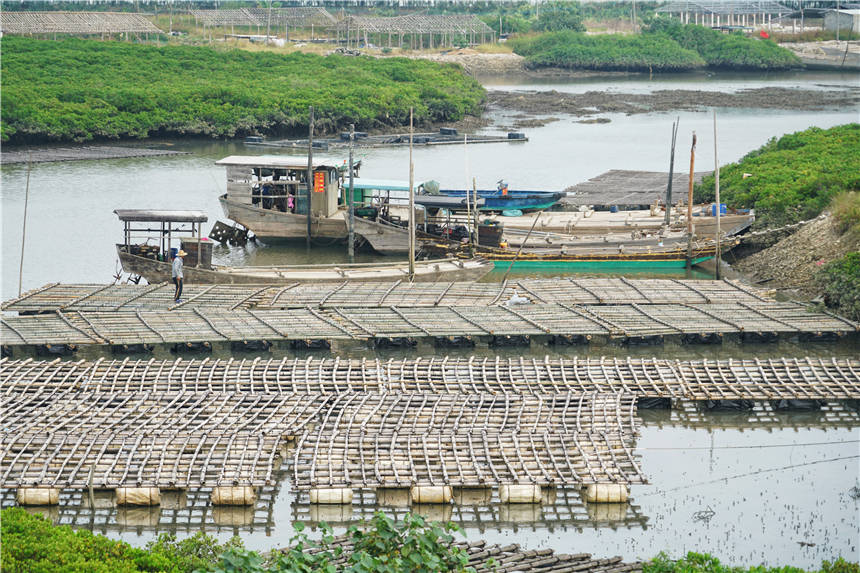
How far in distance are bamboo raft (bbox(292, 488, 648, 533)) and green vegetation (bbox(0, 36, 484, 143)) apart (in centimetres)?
4969

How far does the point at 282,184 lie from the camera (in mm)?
39938

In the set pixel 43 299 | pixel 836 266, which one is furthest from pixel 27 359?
pixel 836 266

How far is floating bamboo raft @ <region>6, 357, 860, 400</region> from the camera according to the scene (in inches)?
913

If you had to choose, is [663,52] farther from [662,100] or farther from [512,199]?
[512,199]

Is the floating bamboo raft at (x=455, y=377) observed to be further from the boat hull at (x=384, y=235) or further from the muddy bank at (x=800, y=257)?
the boat hull at (x=384, y=235)

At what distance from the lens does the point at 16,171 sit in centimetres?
5556

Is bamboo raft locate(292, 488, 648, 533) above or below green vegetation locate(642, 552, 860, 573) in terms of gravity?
below

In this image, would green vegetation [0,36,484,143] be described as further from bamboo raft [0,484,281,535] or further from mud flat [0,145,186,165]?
bamboo raft [0,484,281,535]

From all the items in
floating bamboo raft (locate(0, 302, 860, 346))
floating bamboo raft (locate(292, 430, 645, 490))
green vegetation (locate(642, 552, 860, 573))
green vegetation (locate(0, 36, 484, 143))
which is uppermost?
green vegetation (locate(0, 36, 484, 143))

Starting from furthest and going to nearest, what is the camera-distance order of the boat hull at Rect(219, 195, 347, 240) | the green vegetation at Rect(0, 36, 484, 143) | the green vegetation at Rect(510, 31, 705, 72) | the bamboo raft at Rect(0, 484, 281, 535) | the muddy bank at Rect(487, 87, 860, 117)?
the green vegetation at Rect(510, 31, 705, 72) → the muddy bank at Rect(487, 87, 860, 117) → the green vegetation at Rect(0, 36, 484, 143) → the boat hull at Rect(219, 195, 347, 240) → the bamboo raft at Rect(0, 484, 281, 535)

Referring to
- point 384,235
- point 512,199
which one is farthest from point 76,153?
point 512,199

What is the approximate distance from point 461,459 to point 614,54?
349 feet

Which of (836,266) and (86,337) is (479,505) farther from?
(836,266)

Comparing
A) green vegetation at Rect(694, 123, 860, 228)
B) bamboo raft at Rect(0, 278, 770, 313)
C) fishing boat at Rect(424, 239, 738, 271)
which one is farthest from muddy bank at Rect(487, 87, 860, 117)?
bamboo raft at Rect(0, 278, 770, 313)
